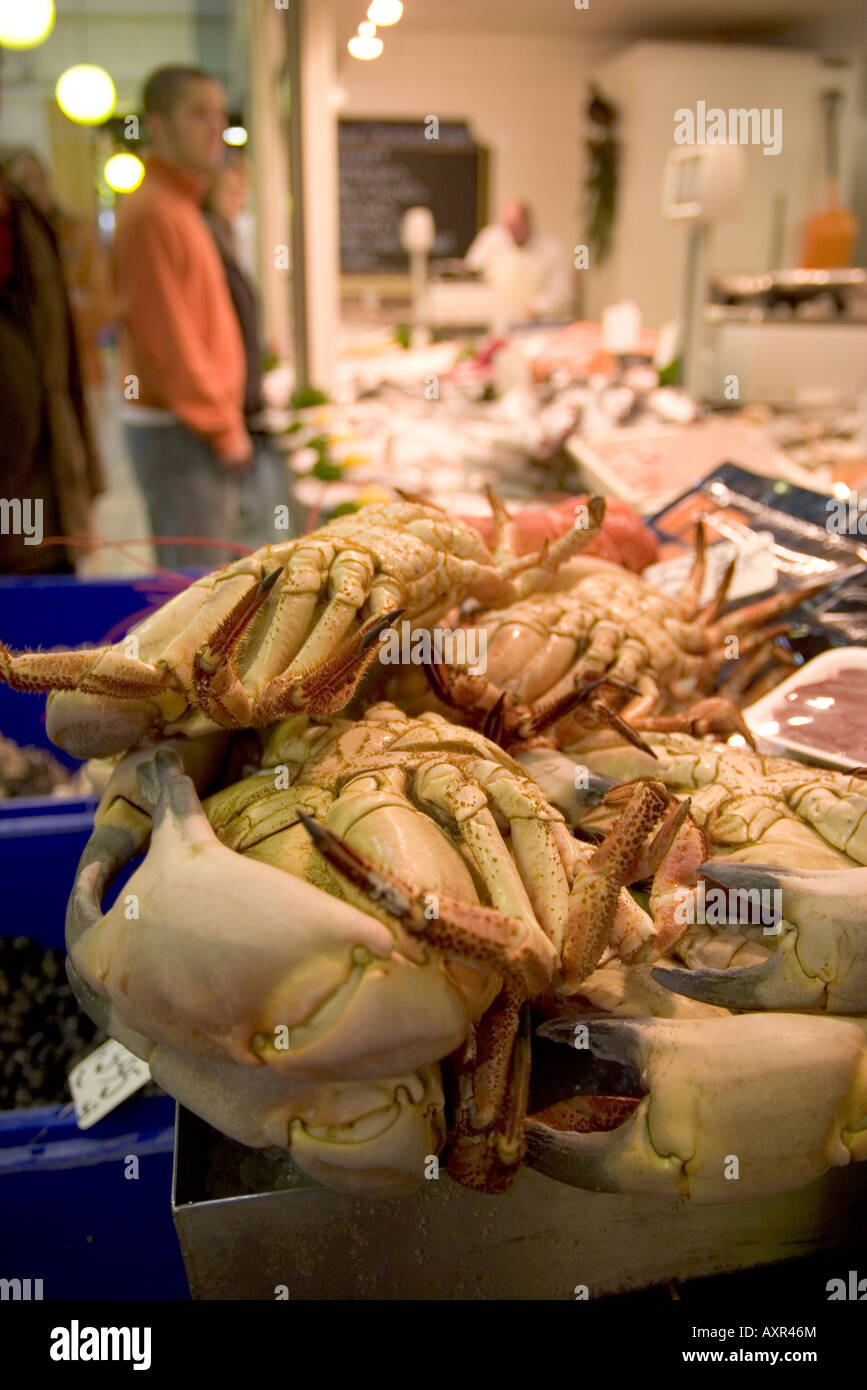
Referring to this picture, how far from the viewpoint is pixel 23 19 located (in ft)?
17.0

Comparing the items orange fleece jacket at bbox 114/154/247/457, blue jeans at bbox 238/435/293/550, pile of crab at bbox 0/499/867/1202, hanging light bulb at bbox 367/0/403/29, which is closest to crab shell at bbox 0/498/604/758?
pile of crab at bbox 0/499/867/1202

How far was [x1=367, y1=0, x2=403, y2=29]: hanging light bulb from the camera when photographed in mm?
3168

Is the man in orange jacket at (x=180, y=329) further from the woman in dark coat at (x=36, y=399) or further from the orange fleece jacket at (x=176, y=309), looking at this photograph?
the woman in dark coat at (x=36, y=399)

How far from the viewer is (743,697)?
186cm

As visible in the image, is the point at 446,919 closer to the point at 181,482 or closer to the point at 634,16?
the point at 181,482

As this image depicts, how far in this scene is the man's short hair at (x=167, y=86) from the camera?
11.7 feet

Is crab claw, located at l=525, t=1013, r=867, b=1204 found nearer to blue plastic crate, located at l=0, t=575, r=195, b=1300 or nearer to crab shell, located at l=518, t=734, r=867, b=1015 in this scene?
crab shell, located at l=518, t=734, r=867, b=1015

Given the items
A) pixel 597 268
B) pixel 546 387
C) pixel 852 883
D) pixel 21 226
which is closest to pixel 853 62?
pixel 597 268

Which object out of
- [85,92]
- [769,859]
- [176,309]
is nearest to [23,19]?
[85,92]

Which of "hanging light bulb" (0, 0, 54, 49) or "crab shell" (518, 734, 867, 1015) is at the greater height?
"hanging light bulb" (0, 0, 54, 49)

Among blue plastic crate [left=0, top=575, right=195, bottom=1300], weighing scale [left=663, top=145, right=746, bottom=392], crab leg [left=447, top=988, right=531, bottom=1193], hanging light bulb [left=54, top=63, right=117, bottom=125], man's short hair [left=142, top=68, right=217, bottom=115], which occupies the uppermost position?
hanging light bulb [left=54, top=63, right=117, bottom=125]

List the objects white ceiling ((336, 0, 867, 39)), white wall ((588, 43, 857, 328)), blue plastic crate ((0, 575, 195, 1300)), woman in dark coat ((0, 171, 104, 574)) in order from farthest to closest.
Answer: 1. white wall ((588, 43, 857, 328))
2. white ceiling ((336, 0, 867, 39))
3. woman in dark coat ((0, 171, 104, 574))
4. blue plastic crate ((0, 575, 195, 1300))

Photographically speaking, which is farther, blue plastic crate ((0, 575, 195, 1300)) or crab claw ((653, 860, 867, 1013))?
blue plastic crate ((0, 575, 195, 1300))

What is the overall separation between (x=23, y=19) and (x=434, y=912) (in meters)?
6.22
